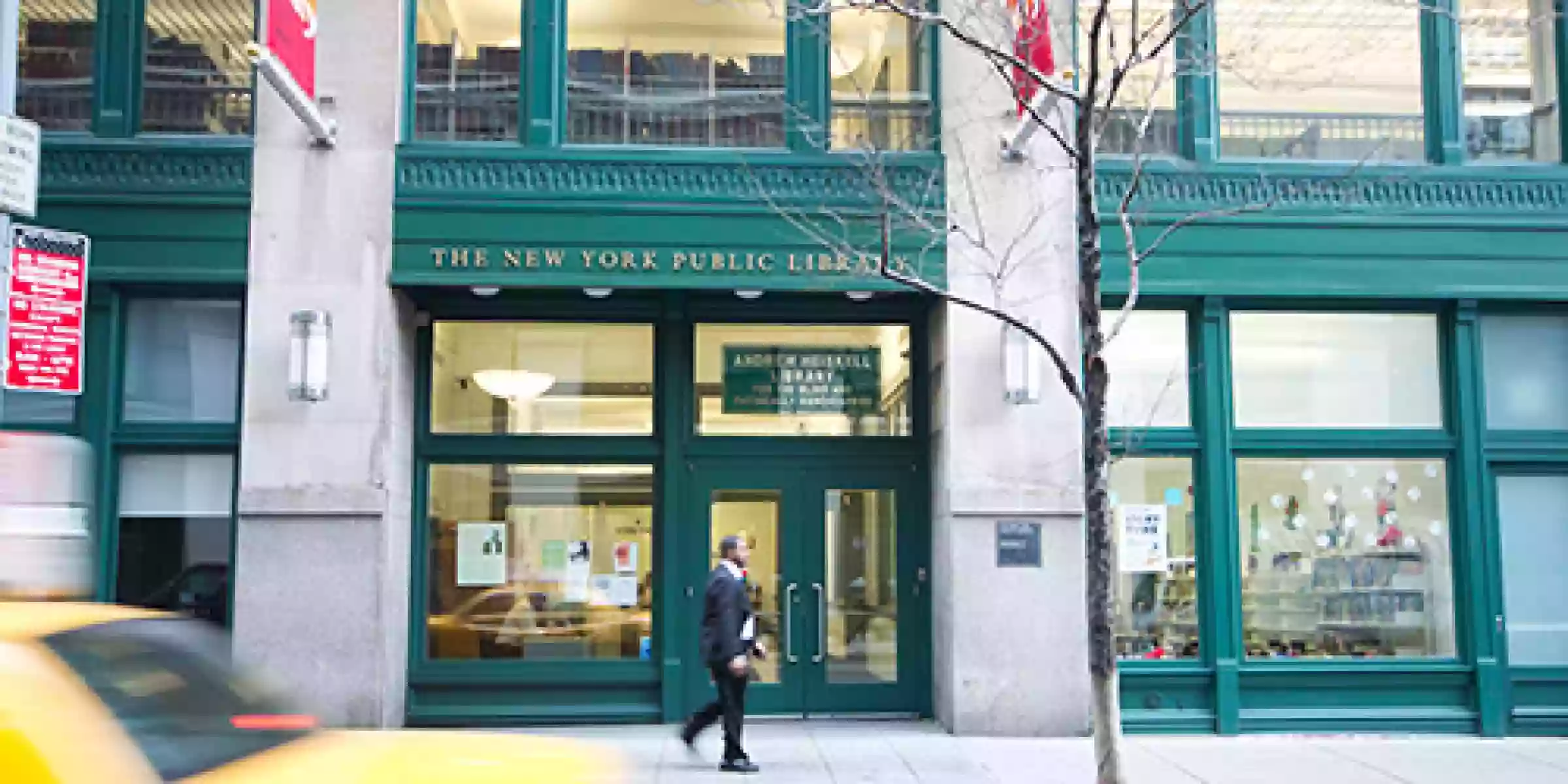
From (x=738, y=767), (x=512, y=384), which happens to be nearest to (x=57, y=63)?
(x=512, y=384)

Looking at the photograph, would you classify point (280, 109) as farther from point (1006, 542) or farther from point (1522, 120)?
point (1522, 120)

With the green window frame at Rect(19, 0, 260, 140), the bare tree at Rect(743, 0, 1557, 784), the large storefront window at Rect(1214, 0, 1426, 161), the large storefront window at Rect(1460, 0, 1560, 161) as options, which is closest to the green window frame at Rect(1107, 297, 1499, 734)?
the bare tree at Rect(743, 0, 1557, 784)

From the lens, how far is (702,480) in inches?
488

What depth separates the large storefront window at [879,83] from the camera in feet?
40.1

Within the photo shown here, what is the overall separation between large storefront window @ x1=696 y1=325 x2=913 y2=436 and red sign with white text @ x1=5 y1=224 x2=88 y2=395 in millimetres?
5227

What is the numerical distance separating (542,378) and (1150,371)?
214 inches

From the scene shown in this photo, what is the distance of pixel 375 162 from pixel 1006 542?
619 cm

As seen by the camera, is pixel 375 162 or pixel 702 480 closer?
pixel 375 162

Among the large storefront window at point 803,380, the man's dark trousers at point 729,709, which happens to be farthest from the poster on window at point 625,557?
the man's dark trousers at point 729,709

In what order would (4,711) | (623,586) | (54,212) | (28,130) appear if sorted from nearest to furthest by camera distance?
(4,711) < (28,130) < (54,212) < (623,586)

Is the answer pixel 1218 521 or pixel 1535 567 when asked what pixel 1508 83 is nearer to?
pixel 1535 567

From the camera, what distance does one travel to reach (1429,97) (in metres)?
12.6

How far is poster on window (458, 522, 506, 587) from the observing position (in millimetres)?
12195

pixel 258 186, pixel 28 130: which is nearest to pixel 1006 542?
pixel 258 186
